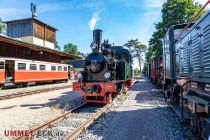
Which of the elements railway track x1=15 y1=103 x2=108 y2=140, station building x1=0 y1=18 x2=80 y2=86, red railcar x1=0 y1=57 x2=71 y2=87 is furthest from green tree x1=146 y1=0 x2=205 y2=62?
railway track x1=15 y1=103 x2=108 y2=140

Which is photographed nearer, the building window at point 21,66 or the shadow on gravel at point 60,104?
the shadow on gravel at point 60,104

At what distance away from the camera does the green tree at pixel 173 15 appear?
3053cm

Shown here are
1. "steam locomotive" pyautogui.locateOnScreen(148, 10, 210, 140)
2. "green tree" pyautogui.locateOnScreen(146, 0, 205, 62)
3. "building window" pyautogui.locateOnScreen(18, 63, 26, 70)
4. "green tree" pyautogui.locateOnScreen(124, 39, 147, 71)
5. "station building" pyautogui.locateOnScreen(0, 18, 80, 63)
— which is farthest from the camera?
"green tree" pyautogui.locateOnScreen(124, 39, 147, 71)

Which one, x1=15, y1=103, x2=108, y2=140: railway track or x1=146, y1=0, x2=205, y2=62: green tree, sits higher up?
x1=146, y1=0, x2=205, y2=62: green tree

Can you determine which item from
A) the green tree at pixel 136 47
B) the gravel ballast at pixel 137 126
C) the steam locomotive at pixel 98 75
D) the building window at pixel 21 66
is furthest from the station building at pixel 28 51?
the green tree at pixel 136 47

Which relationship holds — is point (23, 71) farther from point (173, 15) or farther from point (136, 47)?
point (136, 47)

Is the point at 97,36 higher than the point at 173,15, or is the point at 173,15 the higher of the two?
the point at 173,15

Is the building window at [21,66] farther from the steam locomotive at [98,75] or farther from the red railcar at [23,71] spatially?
the steam locomotive at [98,75]

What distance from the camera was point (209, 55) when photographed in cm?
484

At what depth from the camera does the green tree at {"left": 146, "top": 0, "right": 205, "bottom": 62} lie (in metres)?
30.5

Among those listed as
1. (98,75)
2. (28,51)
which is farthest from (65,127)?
(28,51)

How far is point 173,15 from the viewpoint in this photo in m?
31.3

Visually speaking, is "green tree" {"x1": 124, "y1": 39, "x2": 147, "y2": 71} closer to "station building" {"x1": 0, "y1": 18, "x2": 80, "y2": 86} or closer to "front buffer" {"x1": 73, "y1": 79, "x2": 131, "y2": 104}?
"station building" {"x1": 0, "y1": 18, "x2": 80, "y2": 86}

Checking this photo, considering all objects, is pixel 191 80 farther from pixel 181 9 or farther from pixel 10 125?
pixel 181 9
